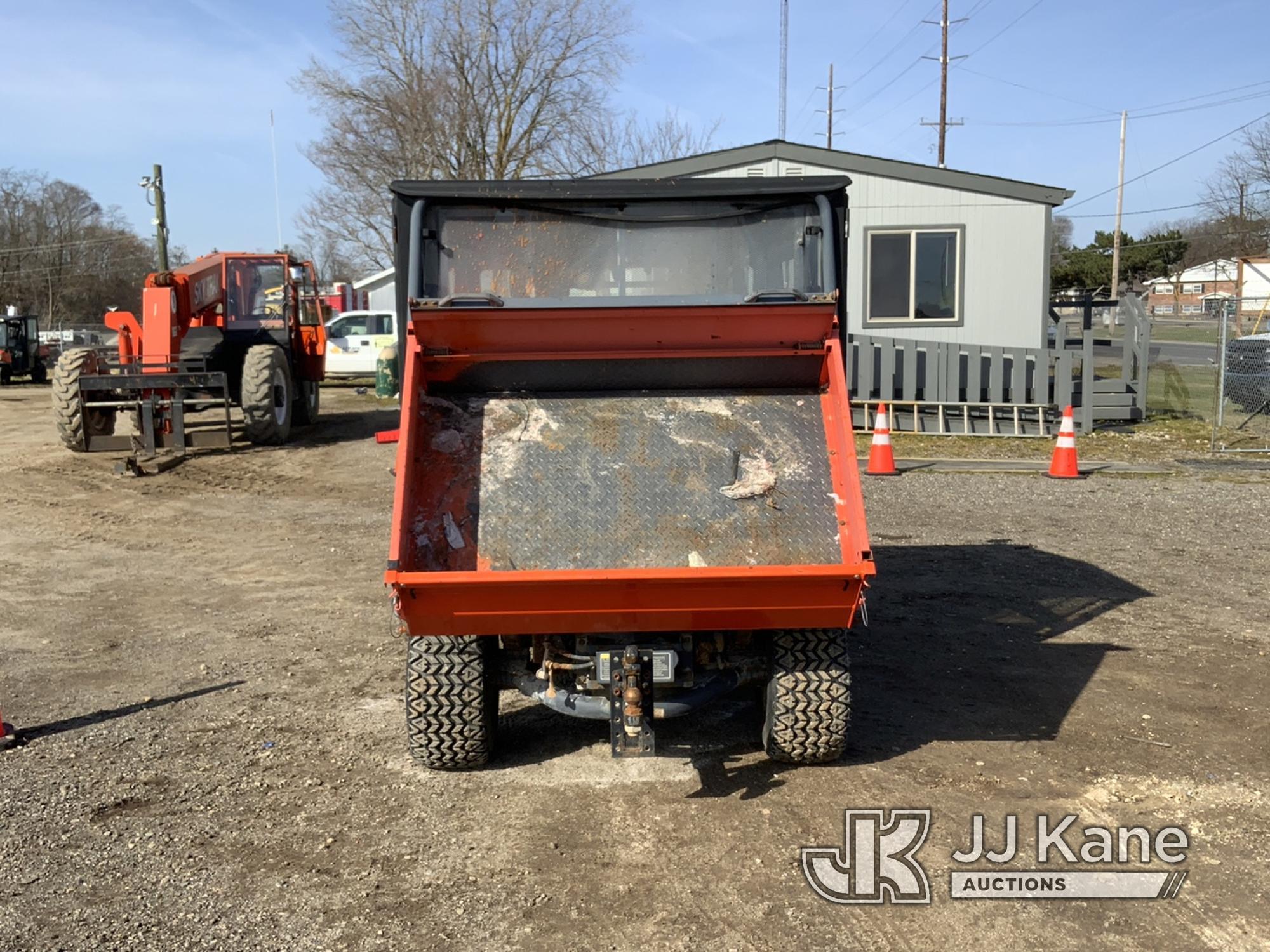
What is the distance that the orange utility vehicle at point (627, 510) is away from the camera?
4.04 m

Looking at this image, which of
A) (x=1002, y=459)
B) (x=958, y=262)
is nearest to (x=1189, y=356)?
(x=958, y=262)

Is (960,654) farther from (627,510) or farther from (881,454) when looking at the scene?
(881,454)

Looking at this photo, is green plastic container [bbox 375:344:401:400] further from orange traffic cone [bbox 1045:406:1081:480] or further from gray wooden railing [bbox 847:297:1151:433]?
orange traffic cone [bbox 1045:406:1081:480]

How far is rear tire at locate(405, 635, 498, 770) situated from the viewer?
4469mm

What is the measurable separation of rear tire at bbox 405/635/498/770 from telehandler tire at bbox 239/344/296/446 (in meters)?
11.0

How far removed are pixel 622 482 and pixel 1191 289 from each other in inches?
3516

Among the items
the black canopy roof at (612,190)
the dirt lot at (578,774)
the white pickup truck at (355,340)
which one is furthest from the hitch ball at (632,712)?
the white pickup truck at (355,340)

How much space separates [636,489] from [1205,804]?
247 centimetres

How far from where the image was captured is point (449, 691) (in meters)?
4.49

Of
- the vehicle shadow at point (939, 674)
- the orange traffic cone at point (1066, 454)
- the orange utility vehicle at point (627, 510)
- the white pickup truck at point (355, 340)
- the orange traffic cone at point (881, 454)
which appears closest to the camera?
the orange utility vehicle at point (627, 510)

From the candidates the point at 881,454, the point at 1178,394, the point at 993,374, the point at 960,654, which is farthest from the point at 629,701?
the point at 1178,394

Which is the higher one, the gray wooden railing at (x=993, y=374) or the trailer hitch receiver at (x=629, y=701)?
the gray wooden railing at (x=993, y=374)

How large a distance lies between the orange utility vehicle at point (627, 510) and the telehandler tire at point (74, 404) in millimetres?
10697

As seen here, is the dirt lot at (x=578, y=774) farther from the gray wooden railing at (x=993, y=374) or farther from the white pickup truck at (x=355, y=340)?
the white pickup truck at (x=355, y=340)
